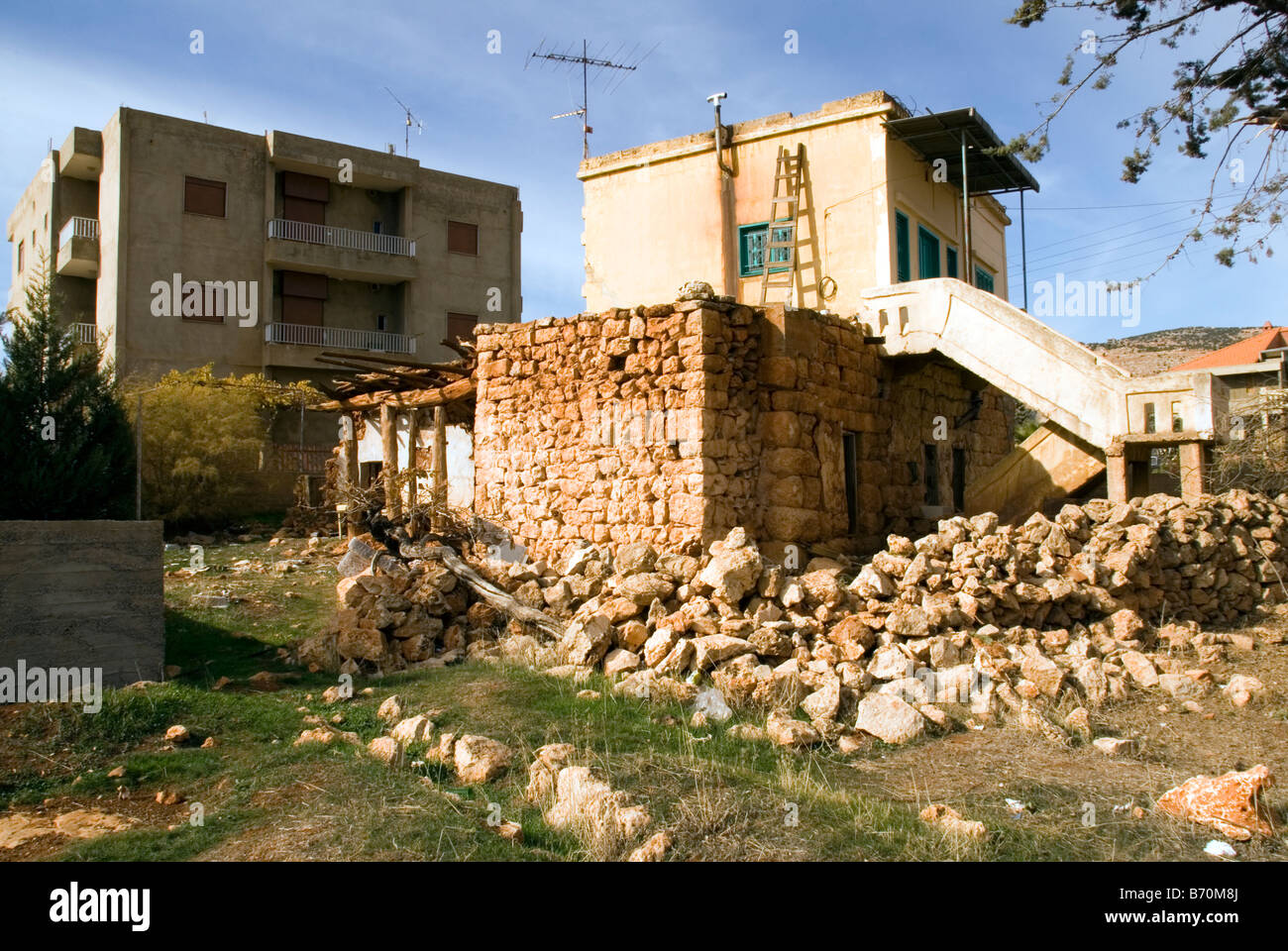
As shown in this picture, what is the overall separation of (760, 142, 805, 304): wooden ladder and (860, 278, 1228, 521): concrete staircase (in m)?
1.69

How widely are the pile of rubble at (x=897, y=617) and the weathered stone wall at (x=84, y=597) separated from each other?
1693 millimetres

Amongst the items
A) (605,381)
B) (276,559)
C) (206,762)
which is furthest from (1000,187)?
(206,762)

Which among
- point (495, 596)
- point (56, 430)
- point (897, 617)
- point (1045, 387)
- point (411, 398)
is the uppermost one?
point (411, 398)

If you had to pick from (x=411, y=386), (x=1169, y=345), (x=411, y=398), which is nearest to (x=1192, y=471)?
(x=411, y=398)

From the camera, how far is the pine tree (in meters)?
12.0

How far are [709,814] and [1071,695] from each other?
3955 millimetres

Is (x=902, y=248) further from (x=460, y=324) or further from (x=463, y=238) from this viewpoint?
(x=463, y=238)

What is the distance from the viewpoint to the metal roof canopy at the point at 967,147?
42.3ft

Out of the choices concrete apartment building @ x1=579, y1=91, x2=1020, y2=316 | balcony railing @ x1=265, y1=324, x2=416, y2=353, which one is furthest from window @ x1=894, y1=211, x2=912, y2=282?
balcony railing @ x1=265, y1=324, x2=416, y2=353

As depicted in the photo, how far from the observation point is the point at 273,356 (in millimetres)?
27594

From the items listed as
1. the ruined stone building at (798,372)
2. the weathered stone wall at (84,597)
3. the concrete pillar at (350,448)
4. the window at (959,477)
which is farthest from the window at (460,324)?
the weathered stone wall at (84,597)

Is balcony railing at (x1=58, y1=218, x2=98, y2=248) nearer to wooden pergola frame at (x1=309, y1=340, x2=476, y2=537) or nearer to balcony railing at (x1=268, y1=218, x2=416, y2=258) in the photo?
balcony railing at (x1=268, y1=218, x2=416, y2=258)

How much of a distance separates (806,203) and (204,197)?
2036cm

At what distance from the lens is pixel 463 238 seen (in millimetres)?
31891
